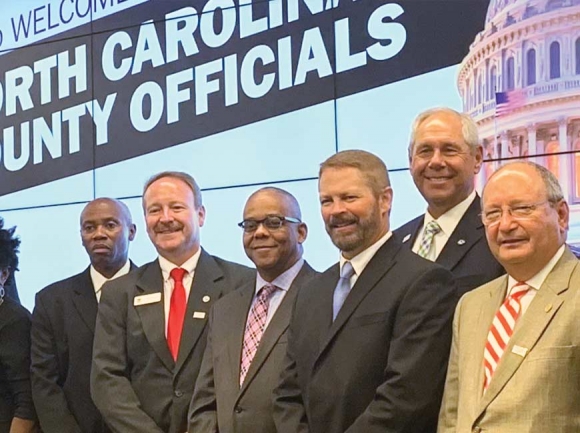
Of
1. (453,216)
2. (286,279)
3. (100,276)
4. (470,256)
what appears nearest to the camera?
(470,256)

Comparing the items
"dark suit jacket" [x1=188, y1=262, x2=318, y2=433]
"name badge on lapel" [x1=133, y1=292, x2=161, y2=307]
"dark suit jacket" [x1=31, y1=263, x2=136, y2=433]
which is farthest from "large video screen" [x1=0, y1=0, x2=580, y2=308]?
"dark suit jacket" [x1=188, y1=262, x2=318, y2=433]

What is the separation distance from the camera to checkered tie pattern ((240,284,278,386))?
3.39 meters

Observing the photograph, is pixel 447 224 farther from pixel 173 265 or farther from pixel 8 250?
pixel 8 250

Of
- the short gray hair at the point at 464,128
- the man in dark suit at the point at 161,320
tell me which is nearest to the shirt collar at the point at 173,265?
the man in dark suit at the point at 161,320

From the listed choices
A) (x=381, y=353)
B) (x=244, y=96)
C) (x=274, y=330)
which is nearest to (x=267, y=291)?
(x=274, y=330)

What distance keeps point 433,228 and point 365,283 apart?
0.43 m

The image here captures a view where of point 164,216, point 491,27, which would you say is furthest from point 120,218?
point 491,27

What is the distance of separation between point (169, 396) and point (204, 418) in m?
0.24

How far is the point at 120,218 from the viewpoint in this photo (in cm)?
422

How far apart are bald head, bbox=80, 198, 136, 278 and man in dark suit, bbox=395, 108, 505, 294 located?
153 cm

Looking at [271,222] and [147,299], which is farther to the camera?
[147,299]

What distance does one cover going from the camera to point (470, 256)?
3139 millimetres

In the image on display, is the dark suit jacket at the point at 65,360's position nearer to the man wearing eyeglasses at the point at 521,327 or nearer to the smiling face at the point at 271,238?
the smiling face at the point at 271,238

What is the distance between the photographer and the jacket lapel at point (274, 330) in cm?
333
